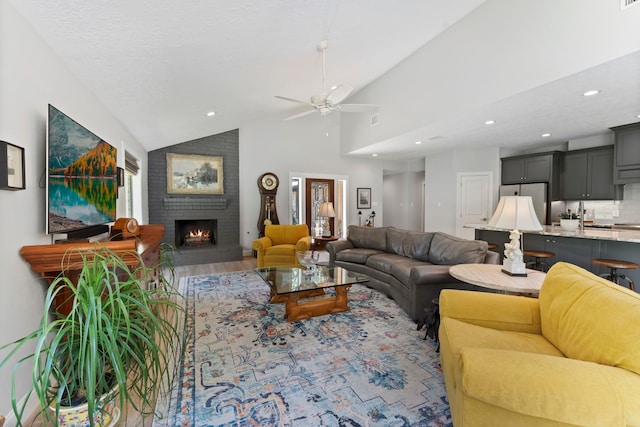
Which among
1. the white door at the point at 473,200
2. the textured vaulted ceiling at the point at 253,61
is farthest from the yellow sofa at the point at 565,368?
the white door at the point at 473,200

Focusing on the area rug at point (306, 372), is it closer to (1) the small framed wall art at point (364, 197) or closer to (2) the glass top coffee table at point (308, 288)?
(2) the glass top coffee table at point (308, 288)

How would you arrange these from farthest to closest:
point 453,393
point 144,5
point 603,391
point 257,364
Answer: point 257,364 < point 144,5 < point 453,393 < point 603,391

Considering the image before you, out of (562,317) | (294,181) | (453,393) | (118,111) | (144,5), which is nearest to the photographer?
(453,393)

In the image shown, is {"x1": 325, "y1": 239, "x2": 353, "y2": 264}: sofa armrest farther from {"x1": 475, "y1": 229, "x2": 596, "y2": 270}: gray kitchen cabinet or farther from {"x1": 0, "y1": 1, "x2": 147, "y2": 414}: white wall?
{"x1": 0, "y1": 1, "x2": 147, "y2": 414}: white wall

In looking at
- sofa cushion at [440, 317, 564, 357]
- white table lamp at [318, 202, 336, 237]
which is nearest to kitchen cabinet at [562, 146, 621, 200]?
white table lamp at [318, 202, 336, 237]

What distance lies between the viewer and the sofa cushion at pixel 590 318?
1055 millimetres

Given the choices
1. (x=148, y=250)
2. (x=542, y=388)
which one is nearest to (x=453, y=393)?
(x=542, y=388)

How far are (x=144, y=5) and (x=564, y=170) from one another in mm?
7009

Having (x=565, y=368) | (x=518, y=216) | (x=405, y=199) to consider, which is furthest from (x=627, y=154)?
(x=565, y=368)

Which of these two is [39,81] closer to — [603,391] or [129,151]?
[129,151]

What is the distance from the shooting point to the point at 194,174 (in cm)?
600

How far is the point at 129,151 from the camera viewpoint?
4133mm

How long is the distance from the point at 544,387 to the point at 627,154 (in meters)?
5.59

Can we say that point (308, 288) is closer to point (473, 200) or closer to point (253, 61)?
point (253, 61)
